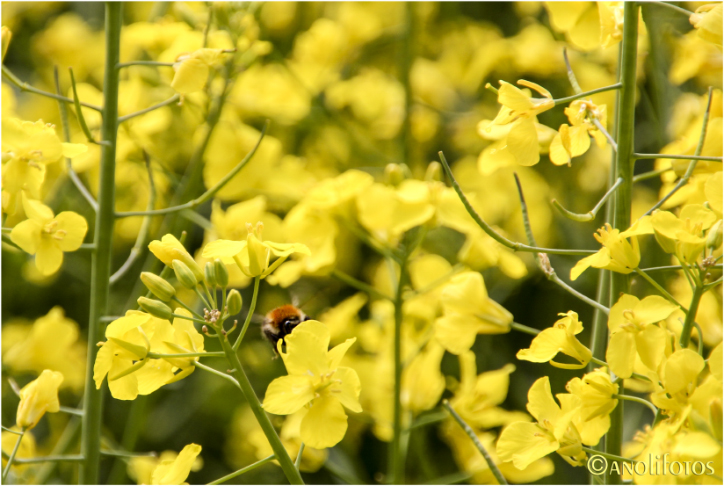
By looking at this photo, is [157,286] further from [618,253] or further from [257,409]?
[618,253]

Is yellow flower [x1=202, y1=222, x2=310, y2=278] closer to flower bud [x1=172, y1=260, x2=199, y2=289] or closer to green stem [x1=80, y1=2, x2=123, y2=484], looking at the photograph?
flower bud [x1=172, y1=260, x2=199, y2=289]

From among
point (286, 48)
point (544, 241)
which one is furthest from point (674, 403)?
point (286, 48)

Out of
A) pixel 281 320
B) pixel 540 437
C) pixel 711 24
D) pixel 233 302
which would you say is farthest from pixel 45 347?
pixel 711 24

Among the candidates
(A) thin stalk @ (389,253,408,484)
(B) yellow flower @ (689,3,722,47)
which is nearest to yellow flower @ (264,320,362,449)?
(A) thin stalk @ (389,253,408,484)

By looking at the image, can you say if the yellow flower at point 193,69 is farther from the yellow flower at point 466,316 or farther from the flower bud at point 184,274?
the yellow flower at point 466,316

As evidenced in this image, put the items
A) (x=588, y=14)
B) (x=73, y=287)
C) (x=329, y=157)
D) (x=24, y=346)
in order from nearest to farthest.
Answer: (x=588, y=14) → (x=24, y=346) → (x=73, y=287) → (x=329, y=157)

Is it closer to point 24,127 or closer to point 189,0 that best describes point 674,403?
point 24,127
